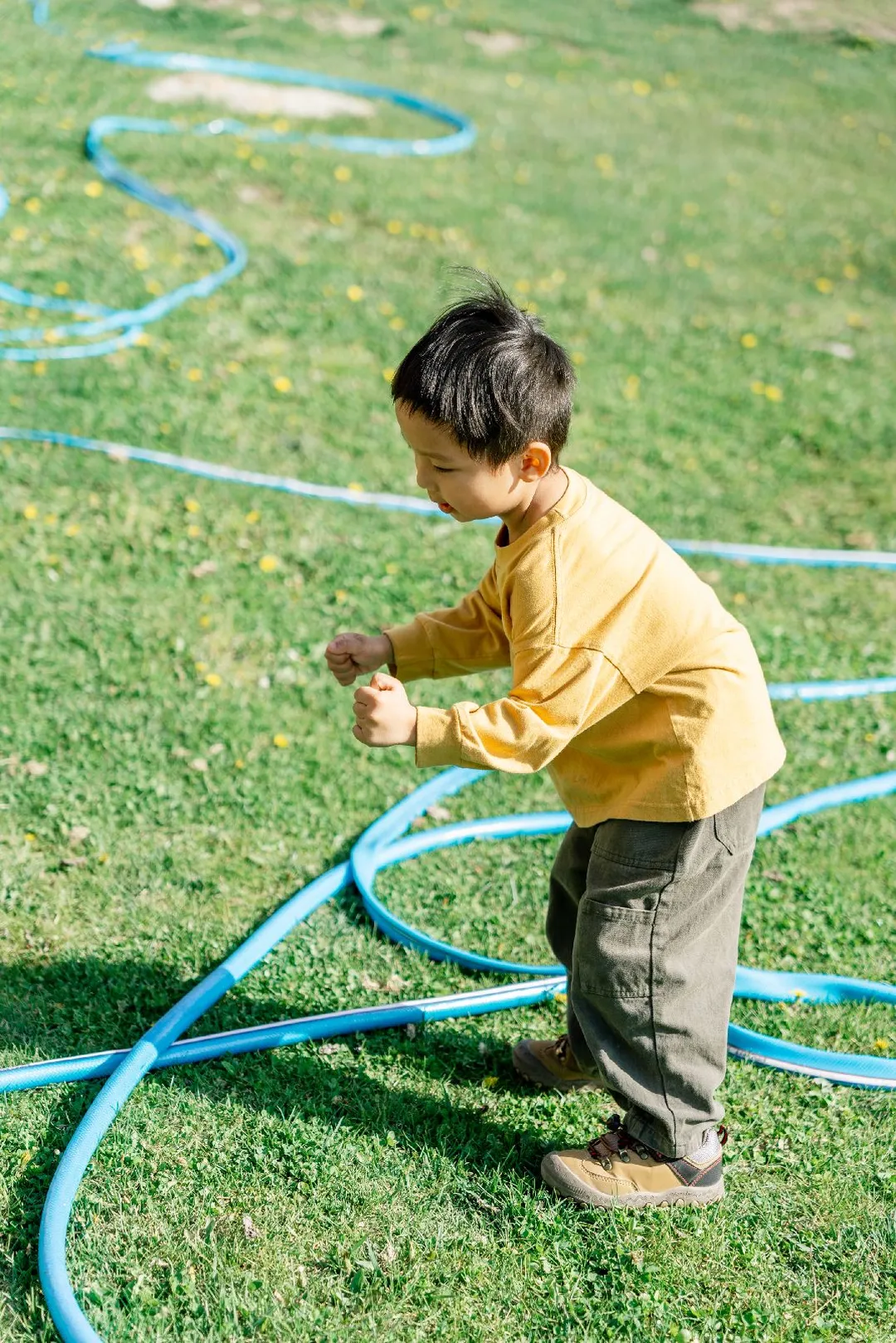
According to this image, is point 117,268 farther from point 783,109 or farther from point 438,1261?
point 783,109

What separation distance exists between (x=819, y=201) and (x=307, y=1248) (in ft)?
32.3

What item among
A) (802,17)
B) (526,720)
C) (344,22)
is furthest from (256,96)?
(526,720)

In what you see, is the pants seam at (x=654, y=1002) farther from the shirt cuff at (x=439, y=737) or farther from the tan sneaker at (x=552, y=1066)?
the shirt cuff at (x=439, y=737)

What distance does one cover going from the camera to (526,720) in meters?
2.29

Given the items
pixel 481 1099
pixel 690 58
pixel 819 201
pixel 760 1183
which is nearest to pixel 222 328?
pixel 481 1099

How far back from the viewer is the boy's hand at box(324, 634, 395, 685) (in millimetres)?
2721

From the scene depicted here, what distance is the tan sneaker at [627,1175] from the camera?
9.02ft

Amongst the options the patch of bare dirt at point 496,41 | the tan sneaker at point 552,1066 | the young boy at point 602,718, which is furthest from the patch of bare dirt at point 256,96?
the tan sneaker at point 552,1066

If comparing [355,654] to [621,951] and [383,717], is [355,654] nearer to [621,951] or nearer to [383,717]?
[383,717]

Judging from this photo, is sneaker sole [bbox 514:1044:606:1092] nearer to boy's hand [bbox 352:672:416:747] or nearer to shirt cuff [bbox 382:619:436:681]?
shirt cuff [bbox 382:619:436:681]

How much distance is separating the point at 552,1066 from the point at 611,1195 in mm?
398

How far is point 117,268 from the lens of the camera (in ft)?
23.6

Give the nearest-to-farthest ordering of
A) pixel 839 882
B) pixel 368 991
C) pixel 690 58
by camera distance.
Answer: pixel 368 991, pixel 839 882, pixel 690 58

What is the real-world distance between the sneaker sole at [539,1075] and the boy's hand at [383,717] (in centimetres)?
112
